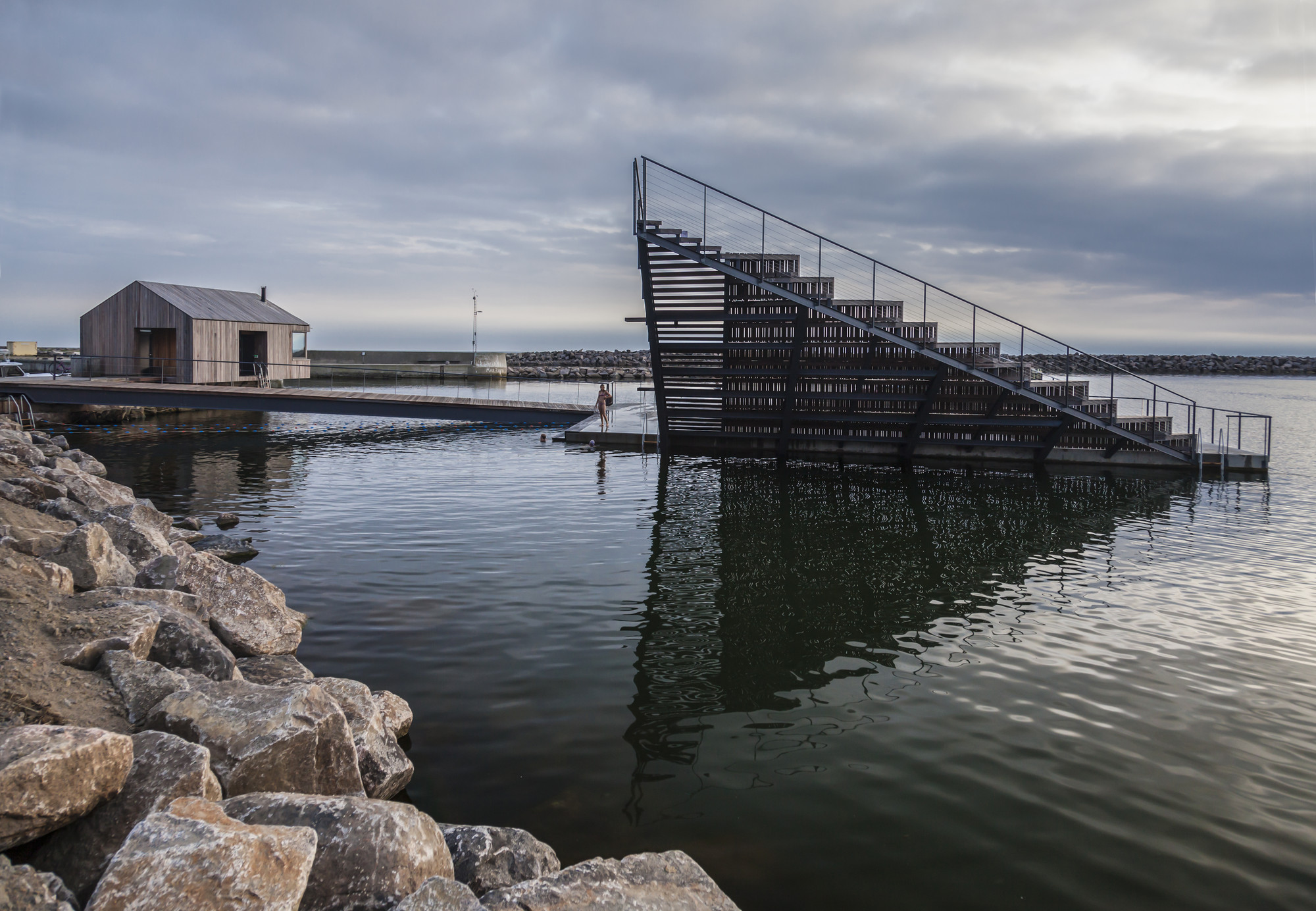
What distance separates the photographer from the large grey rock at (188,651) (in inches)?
231

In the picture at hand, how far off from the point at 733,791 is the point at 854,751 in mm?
1149

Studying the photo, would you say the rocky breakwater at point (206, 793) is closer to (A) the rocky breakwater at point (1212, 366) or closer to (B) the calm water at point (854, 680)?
(B) the calm water at point (854, 680)

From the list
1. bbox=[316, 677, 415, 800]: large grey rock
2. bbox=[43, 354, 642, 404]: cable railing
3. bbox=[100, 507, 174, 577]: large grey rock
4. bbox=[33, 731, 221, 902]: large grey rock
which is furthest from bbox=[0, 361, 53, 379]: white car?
bbox=[33, 731, 221, 902]: large grey rock

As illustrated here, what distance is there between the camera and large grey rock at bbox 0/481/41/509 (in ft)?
30.8

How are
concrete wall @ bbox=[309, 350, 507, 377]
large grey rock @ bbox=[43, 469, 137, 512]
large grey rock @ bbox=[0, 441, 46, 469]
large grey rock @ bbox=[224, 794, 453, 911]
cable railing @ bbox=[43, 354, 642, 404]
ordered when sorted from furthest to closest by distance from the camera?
concrete wall @ bbox=[309, 350, 507, 377] < cable railing @ bbox=[43, 354, 642, 404] < large grey rock @ bbox=[0, 441, 46, 469] < large grey rock @ bbox=[43, 469, 137, 512] < large grey rock @ bbox=[224, 794, 453, 911]

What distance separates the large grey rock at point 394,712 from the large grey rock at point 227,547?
646 centimetres

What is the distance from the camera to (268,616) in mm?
7840

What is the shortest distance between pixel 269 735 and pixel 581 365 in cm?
9543

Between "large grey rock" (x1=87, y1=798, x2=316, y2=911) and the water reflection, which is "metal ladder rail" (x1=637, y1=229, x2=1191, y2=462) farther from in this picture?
"large grey rock" (x1=87, y1=798, x2=316, y2=911)

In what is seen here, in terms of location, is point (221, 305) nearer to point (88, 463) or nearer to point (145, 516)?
point (88, 463)

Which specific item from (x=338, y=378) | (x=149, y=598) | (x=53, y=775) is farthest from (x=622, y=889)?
(x=338, y=378)

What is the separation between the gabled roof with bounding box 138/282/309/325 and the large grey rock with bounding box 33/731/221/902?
39997 millimetres

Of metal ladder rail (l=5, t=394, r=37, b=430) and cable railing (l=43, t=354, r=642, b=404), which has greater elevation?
cable railing (l=43, t=354, r=642, b=404)

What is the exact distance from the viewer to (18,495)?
960 centimetres
